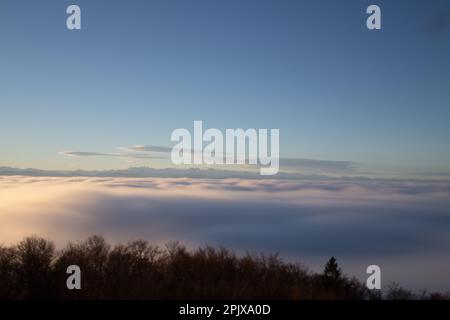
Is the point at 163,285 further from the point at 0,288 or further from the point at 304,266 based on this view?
the point at 304,266

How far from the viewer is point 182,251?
95.2 ft

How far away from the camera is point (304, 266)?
30.1m

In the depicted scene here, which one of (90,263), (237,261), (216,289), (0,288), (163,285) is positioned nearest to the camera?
(216,289)

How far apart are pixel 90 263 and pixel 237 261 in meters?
9.99
